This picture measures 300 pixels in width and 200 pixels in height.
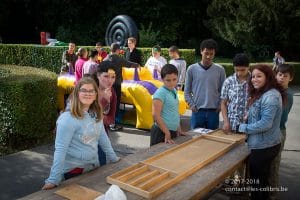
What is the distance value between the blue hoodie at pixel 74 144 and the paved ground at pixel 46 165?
6.70 feet

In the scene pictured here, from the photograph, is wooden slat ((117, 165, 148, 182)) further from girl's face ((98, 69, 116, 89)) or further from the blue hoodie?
girl's face ((98, 69, 116, 89))

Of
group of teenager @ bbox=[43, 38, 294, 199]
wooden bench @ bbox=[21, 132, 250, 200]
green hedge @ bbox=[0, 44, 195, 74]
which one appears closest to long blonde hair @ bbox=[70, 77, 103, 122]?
group of teenager @ bbox=[43, 38, 294, 199]

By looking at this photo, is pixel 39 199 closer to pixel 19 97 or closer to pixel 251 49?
pixel 19 97

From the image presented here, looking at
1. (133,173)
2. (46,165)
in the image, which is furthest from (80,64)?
(133,173)

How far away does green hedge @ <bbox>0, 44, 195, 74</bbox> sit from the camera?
15.6 metres

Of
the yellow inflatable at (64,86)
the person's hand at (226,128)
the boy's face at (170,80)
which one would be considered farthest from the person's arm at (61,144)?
the yellow inflatable at (64,86)

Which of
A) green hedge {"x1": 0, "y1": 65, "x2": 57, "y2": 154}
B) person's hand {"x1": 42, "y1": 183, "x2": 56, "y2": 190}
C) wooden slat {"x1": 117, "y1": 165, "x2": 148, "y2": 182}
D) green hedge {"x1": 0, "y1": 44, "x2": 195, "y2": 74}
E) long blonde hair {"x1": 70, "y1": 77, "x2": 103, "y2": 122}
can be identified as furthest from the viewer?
green hedge {"x1": 0, "y1": 44, "x2": 195, "y2": 74}

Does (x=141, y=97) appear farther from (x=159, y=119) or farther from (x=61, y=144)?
(x=61, y=144)

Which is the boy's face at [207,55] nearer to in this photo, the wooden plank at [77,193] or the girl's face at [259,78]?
the girl's face at [259,78]

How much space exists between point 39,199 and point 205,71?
3.01 m

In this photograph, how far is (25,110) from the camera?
6.64 meters

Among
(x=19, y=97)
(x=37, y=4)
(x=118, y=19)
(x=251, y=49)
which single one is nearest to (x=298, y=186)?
(x=19, y=97)

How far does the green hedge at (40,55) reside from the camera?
1559 cm

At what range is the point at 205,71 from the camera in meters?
5.00
